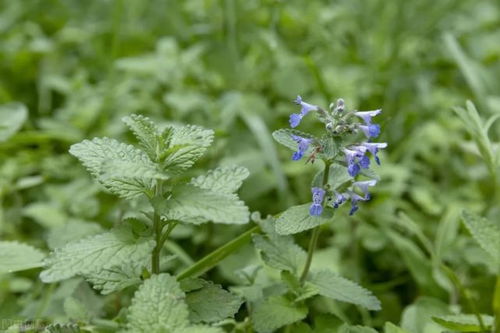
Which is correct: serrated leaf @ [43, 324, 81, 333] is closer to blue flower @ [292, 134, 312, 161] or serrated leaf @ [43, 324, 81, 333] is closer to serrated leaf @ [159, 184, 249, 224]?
serrated leaf @ [159, 184, 249, 224]

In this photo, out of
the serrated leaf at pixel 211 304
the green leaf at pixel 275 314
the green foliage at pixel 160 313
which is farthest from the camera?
the green leaf at pixel 275 314

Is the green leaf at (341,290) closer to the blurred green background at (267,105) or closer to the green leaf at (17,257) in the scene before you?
the blurred green background at (267,105)

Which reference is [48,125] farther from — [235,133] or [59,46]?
[59,46]

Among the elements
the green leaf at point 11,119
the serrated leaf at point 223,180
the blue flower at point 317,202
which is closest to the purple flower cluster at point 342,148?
the blue flower at point 317,202

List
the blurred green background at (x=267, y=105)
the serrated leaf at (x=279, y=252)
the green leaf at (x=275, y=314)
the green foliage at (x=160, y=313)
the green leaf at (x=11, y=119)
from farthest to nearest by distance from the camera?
the blurred green background at (x=267, y=105), the green leaf at (x=11, y=119), the serrated leaf at (x=279, y=252), the green leaf at (x=275, y=314), the green foliage at (x=160, y=313)

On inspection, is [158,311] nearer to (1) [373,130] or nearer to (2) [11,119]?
(1) [373,130]

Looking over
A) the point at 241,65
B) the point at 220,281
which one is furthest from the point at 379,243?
the point at 241,65

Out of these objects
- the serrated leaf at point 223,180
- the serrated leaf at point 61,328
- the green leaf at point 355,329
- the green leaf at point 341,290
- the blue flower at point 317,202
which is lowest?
the serrated leaf at point 61,328

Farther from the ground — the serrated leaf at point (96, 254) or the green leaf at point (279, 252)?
the green leaf at point (279, 252)

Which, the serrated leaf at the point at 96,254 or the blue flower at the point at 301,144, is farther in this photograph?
the blue flower at the point at 301,144
